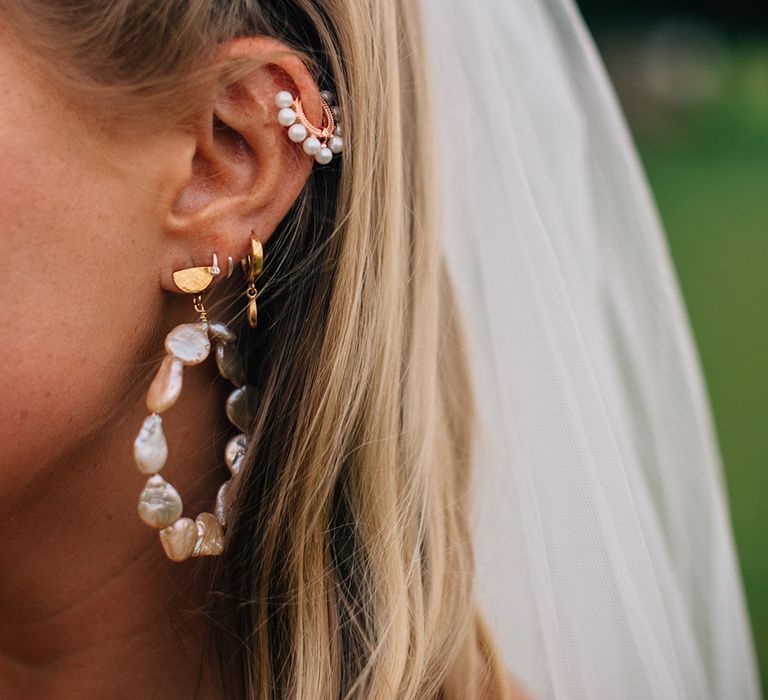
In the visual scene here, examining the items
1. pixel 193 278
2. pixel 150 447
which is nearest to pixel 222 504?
pixel 150 447

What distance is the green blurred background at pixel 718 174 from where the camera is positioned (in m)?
4.38

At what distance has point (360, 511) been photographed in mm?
1268

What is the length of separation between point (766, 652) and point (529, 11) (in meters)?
3.01

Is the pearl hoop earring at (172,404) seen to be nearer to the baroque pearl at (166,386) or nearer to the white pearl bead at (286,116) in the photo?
the baroque pearl at (166,386)

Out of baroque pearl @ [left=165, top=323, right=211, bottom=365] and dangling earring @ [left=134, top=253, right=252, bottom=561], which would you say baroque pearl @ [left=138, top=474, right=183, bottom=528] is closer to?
dangling earring @ [left=134, top=253, right=252, bottom=561]

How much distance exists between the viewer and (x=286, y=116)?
3.76 ft

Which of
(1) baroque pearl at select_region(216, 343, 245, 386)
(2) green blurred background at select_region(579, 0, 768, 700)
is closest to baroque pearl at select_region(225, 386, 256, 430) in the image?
(1) baroque pearl at select_region(216, 343, 245, 386)

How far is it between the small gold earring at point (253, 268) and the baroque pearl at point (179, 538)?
9.5 inches

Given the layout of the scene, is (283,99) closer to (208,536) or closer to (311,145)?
(311,145)

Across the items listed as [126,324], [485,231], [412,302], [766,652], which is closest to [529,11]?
[485,231]

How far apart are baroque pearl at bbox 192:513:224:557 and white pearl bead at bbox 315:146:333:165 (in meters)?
0.43

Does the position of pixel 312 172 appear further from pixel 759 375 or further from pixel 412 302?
pixel 759 375

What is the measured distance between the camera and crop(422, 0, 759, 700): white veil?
1.29 metres

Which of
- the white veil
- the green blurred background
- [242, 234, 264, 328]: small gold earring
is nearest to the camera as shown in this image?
[242, 234, 264, 328]: small gold earring
